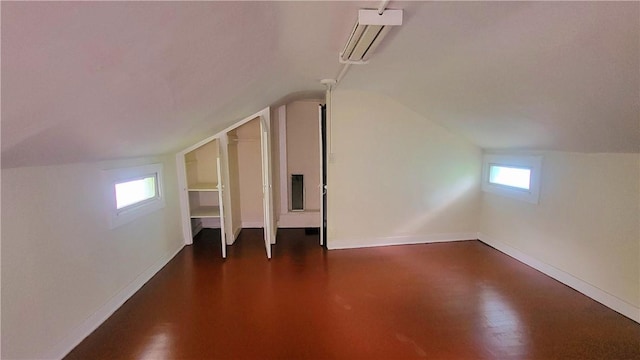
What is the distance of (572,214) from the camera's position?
9.52 ft

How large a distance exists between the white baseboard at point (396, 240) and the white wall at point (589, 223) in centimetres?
78

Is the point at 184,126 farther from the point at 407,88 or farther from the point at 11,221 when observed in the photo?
the point at 407,88

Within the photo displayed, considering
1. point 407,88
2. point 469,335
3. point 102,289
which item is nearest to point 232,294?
point 102,289

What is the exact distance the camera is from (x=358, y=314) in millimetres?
2461

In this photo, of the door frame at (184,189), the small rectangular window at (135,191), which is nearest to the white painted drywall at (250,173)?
the door frame at (184,189)

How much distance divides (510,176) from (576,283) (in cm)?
137

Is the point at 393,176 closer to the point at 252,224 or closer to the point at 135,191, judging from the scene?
the point at 252,224

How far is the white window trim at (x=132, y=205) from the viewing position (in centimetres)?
247

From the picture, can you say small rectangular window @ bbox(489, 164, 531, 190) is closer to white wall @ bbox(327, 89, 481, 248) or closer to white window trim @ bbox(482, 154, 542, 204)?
white window trim @ bbox(482, 154, 542, 204)

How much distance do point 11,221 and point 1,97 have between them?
0.97 meters

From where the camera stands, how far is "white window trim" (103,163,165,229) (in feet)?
8.09

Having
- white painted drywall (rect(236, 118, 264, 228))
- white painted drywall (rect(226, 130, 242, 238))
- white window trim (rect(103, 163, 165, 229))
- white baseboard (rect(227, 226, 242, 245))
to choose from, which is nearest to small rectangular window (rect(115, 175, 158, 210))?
white window trim (rect(103, 163, 165, 229))

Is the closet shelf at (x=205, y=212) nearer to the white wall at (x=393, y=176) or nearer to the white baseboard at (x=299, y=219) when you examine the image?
the white baseboard at (x=299, y=219)

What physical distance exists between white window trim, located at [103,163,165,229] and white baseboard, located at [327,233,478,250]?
2178 millimetres
